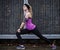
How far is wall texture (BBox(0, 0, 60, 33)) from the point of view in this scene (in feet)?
43.2

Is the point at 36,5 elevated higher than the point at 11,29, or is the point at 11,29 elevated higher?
the point at 36,5

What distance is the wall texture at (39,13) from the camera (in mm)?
13164

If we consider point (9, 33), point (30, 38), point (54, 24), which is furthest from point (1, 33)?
point (54, 24)

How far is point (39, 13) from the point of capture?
13.2 meters

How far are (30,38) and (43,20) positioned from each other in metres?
0.94

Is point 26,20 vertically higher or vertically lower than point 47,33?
higher

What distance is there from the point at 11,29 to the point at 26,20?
275 cm

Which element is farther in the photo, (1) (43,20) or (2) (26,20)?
(1) (43,20)

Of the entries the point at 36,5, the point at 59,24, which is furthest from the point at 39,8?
the point at 59,24

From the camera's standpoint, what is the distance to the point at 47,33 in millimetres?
13188

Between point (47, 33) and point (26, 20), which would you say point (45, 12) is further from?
point (26, 20)

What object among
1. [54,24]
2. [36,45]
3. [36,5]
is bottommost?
[36,45]

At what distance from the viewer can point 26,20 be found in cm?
1062

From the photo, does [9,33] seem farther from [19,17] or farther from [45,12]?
[45,12]
